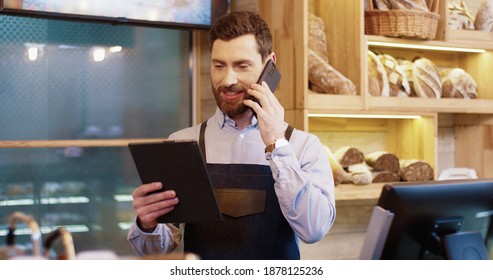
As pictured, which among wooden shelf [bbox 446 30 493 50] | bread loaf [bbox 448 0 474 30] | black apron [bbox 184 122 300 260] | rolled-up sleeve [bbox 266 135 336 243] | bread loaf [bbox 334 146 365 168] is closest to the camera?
rolled-up sleeve [bbox 266 135 336 243]

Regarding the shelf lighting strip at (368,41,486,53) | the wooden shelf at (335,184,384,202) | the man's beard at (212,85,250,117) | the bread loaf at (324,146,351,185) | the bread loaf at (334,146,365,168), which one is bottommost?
the wooden shelf at (335,184,384,202)

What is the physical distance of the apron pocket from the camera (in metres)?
1.84

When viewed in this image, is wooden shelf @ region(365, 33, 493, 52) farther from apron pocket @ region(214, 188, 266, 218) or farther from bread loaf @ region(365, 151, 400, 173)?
apron pocket @ region(214, 188, 266, 218)

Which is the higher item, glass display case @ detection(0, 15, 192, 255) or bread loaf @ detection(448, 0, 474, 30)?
bread loaf @ detection(448, 0, 474, 30)

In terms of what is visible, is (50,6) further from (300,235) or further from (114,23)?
(300,235)

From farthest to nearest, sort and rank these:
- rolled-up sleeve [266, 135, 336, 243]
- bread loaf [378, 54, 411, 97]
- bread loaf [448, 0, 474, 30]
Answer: bread loaf [448, 0, 474, 30]
bread loaf [378, 54, 411, 97]
rolled-up sleeve [266, 135, 336, 243]

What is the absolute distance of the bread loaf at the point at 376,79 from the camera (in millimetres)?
3143

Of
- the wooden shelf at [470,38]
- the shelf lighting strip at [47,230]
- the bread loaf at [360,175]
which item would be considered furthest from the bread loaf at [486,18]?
the shelf lighting strip at [47,230]

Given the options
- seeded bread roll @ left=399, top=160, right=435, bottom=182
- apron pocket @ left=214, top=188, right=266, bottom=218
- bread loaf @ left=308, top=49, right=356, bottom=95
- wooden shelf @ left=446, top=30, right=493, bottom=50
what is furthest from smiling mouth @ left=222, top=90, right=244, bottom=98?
wooden shelf @ left=446, top=30, right=493, bottom=50

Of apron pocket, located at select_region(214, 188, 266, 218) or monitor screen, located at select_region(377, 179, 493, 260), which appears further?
apron pocket, located at select_region(214, 188, 266, 218)

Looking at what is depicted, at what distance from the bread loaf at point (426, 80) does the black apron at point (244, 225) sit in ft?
5.28
